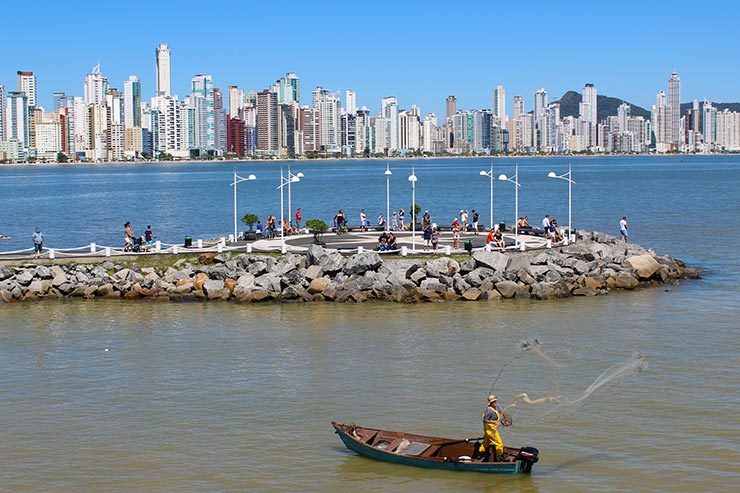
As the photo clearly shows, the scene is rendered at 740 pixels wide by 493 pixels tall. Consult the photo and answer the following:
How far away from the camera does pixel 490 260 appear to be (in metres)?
34.8

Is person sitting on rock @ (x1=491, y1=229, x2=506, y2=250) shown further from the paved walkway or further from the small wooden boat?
the small wooden boat

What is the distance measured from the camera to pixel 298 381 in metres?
A: 23.8

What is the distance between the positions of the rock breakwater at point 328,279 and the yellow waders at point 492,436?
1607 cm

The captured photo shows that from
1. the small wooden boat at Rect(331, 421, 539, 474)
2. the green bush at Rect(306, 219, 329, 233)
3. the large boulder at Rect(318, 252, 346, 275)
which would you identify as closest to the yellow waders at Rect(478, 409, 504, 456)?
the small wooden boat at Rect(331, 421, 539, 474)

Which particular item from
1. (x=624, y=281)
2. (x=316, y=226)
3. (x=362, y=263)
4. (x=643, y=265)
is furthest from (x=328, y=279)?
(x=643, y=265)

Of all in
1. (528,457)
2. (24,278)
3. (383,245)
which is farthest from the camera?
(383,245)

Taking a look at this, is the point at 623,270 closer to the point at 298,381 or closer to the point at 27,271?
the point at 298,381

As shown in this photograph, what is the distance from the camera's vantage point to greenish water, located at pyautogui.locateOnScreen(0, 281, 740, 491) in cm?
1806

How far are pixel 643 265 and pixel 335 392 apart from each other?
58.0ft

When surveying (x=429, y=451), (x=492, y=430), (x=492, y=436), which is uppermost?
(x=492, y=430)

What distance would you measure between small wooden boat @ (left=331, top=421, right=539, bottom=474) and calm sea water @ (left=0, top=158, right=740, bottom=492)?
24 centimetres

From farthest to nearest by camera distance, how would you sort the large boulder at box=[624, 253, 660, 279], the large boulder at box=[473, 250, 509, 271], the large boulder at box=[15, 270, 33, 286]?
the large boulder at box=[624, 253, 660, 279] → the large boulder at box=[15, 270, 33, 286] → the large boulder at box=[473, 250, 509, 271]

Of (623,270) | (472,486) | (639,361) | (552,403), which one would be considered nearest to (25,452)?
(472,486)

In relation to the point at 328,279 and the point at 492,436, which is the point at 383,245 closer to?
the point at 328,279
